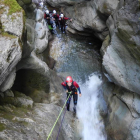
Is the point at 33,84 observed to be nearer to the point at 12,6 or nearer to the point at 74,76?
the point at 74,76

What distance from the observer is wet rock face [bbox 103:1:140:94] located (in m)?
5.21

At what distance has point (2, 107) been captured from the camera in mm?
5066

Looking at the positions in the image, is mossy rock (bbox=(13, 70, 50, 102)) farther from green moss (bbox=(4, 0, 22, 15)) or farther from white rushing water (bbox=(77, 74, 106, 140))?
green moss (bbox=(4, 0, 22, 15))

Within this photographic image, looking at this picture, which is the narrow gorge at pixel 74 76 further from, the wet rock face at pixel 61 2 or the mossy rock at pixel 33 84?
the wet rock face at pixel 61 2

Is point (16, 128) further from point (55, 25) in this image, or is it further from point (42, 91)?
point (55, 25)

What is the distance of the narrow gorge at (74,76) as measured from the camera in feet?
16.3

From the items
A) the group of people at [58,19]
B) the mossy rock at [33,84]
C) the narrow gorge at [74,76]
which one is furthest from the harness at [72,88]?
the group of people at [58,19]

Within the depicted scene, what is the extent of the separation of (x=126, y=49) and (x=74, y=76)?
19.6ft

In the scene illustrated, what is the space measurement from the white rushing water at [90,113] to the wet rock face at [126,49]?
315 centimetres

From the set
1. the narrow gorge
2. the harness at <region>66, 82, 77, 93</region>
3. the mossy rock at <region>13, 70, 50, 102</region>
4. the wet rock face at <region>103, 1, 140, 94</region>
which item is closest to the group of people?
the narrow gorge

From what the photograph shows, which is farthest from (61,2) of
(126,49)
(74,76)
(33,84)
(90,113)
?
(90,113)

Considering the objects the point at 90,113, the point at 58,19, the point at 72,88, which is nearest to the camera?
the point at 72,88

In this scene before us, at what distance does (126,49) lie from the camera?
5.94 m

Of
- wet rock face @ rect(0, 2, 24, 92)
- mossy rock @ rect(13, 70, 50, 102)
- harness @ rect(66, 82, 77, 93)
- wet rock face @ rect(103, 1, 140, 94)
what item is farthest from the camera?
mossy rock @ rect(13, 70, 50, 102)
